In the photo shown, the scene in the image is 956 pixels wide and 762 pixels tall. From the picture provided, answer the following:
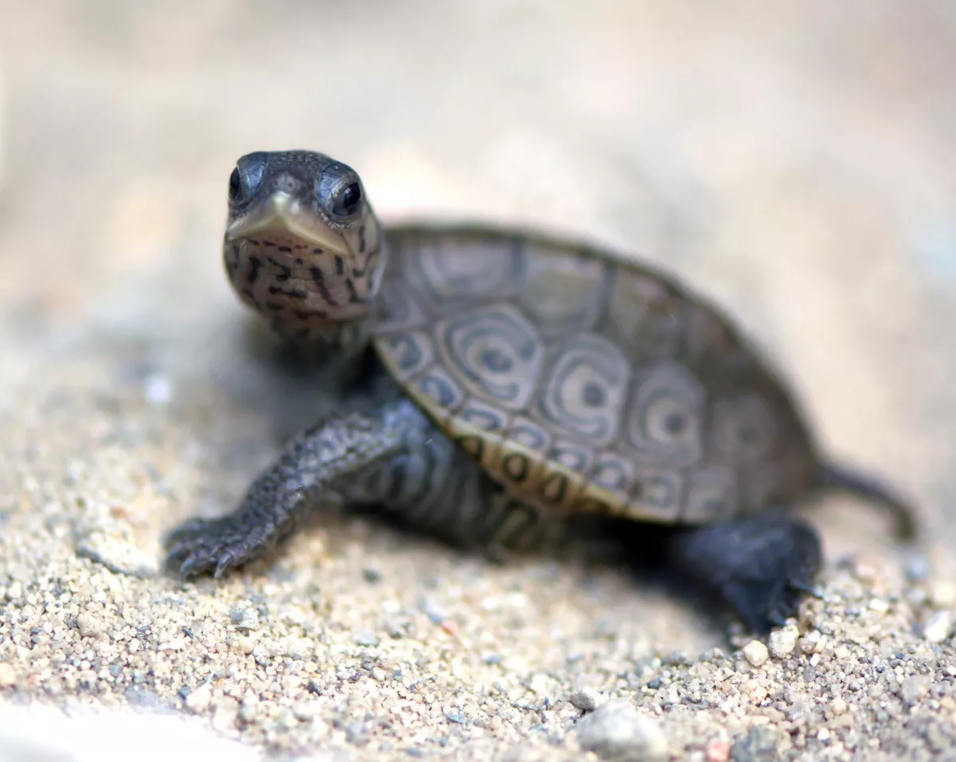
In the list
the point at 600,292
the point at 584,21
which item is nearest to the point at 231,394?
the point at 600,292

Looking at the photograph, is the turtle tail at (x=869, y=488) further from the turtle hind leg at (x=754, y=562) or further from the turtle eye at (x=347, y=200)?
the turtle eye at (x=347, y=200)

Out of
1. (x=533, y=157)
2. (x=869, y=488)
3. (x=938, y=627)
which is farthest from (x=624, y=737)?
(x=533, y=157)

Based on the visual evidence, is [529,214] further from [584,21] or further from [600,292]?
[584,21]

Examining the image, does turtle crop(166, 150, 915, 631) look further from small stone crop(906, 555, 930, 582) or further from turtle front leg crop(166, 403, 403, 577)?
small stone crop(906, 555, 930, 582)

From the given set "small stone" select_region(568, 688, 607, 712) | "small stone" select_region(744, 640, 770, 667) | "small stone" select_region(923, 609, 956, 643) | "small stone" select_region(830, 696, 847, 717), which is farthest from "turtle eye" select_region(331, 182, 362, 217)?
"small stone" select_region(923, 609, 956, 643)

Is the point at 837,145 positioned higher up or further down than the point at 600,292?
higher up

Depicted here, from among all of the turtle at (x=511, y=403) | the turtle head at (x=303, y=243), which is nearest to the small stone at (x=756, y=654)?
the turtle at (x=511, y=403)
